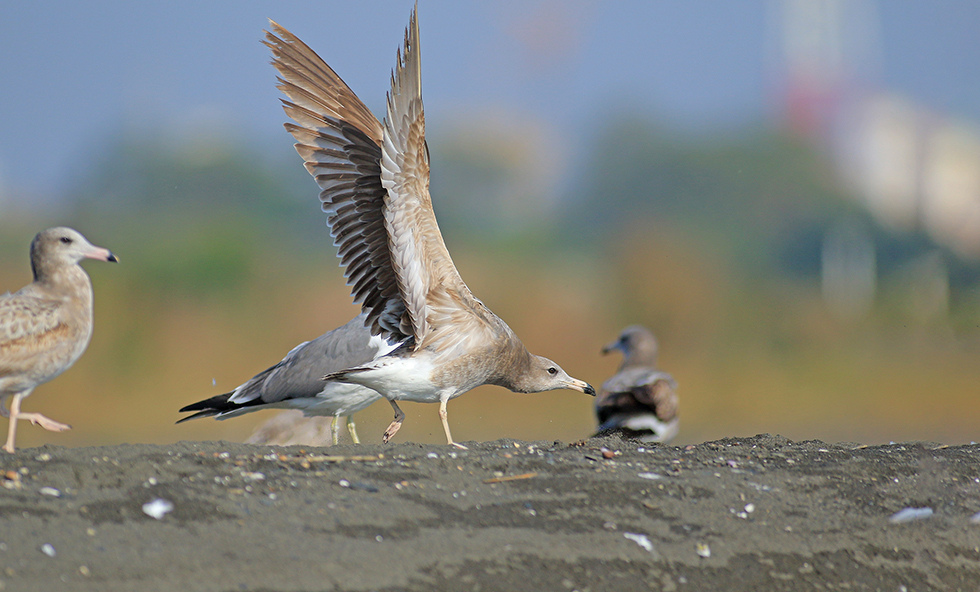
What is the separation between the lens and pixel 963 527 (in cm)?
359

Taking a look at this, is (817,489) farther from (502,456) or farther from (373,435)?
(373,435)

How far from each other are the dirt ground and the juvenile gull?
73cm

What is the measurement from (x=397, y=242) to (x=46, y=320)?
67.4 inches

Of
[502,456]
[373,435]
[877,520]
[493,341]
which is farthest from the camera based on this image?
[373,435]

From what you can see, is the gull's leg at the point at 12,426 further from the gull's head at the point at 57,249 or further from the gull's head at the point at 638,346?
the gull's head at the point at 638,346

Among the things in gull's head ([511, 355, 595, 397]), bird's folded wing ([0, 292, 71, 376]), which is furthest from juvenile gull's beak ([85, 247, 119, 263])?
gull's head ([511, 355, 595, 397])

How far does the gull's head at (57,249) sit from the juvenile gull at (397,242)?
1294mm

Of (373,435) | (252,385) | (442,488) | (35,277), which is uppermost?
(35,277)

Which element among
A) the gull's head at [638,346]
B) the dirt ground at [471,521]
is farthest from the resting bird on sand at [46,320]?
the gull's head at [638,346]

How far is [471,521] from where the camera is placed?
310 centimetres

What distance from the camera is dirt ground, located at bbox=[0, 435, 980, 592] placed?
263 centimetres

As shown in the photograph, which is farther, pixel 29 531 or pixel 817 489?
pixel 817 489

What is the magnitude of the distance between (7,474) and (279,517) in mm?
1069

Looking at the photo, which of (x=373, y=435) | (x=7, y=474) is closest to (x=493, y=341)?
(x=7, y=474)
